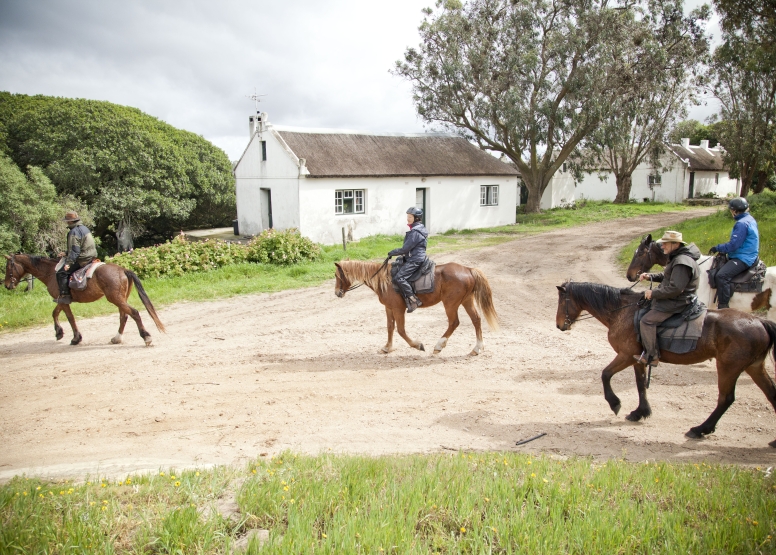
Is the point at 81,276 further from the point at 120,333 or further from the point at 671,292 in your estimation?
the point at 671,292

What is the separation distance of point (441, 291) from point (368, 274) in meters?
1.39

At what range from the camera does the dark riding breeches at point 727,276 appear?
905cm

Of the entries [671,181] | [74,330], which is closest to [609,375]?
[74,330]

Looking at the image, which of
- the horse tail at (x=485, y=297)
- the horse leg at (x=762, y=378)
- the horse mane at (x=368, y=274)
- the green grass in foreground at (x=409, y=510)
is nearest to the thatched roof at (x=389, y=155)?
the horse mane at (x=368, y=274)

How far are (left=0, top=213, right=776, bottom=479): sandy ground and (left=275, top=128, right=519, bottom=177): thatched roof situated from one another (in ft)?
48.7

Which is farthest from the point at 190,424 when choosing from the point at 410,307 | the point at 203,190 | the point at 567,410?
the point at 203,190

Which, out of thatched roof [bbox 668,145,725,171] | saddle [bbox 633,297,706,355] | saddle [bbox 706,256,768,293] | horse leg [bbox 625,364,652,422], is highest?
thatched roof [bbox 668,145,725,171]

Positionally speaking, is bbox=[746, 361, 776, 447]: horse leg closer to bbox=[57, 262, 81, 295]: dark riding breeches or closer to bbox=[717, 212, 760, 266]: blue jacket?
bbox=[717, 212, 760, 266]: blue jacket

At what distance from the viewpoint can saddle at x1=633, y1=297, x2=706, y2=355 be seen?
676 cm

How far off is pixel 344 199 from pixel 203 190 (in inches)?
336

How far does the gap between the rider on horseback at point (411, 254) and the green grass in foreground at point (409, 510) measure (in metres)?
4.89

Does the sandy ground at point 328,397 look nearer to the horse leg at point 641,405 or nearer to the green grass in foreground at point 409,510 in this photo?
the horse leg at point 641,405

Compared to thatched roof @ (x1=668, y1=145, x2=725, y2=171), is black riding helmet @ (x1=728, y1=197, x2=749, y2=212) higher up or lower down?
lower down

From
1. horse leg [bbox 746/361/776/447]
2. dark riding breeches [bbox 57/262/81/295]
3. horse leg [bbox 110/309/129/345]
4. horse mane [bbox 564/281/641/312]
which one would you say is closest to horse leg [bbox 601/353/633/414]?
horse mane [bbox 564/281/641/312]
